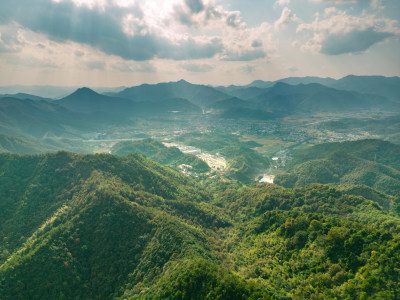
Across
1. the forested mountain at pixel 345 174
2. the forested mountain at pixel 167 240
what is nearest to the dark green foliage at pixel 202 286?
the forested mountain at pixel 167 240

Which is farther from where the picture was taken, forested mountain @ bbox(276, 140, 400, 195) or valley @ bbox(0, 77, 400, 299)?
forested mountain @ bbox(276, 140, 400, 195)

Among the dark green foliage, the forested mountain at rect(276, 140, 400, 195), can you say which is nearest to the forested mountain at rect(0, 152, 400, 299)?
the dark green foliage

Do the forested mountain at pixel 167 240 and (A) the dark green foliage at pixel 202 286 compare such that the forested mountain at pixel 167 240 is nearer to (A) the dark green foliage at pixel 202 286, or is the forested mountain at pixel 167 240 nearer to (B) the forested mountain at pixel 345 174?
(A) the dark green foliage at pixel 202 286

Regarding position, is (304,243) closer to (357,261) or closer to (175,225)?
(357,261)

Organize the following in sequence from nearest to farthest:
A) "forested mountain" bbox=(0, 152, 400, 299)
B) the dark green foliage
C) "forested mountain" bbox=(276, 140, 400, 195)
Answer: the dark green foliage < "forested mountain" bbox=(0, 152, 400, 299) < "forested mountain" bbox=(276, 140, 400, 195)

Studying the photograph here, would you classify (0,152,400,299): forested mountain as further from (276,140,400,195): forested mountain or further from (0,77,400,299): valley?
(276,140,400,195): forested mountain

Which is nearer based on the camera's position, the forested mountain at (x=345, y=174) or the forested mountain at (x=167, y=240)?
the forested mountain at (x=167, y=240)

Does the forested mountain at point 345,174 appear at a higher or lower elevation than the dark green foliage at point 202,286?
lower

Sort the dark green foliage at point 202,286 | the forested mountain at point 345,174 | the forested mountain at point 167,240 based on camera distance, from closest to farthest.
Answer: the dark green foliage at point 202,286 → the forested mountain at point 167,240 → the forested mountain at point 345,174

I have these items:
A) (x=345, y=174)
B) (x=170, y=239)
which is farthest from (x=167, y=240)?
(x=345, y=174)
